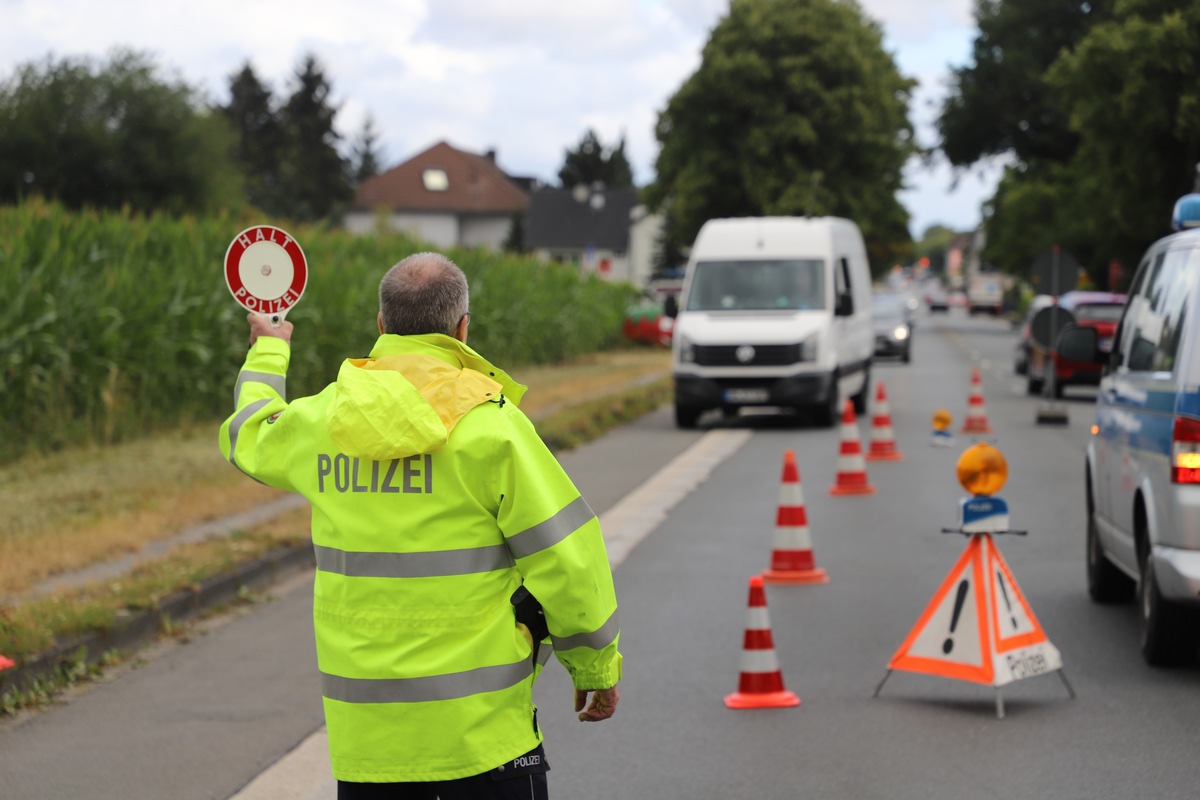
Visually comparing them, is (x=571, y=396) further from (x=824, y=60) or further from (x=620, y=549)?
(x=824, y=60)

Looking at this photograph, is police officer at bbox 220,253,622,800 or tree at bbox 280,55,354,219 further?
tree at bbox 280,55,354,219

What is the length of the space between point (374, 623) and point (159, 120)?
57.2 meters

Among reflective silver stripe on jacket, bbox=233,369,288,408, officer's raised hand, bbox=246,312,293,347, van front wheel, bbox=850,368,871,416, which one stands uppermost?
officer's raised hand, bbox=246,312,293,347

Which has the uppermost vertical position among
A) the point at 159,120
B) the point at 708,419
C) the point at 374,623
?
the point at 159,120

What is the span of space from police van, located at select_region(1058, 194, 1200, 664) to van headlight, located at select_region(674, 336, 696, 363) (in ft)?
41.4

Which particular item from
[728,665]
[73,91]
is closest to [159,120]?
[73,91]

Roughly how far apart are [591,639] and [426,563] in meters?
0.37

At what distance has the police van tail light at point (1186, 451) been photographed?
22.3 feet

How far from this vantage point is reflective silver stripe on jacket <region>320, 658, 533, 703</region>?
337 centimetres

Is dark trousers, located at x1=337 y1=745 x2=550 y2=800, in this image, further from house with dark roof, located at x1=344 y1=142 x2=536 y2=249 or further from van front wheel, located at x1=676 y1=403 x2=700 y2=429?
house with dark roof, located at x1=344 y1=142 x2=536 y2=249

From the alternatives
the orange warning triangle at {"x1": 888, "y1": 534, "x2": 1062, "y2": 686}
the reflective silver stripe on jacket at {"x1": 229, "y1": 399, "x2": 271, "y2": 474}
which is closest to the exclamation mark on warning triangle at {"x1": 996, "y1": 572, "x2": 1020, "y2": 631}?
the orange warning triangle at {"x1": 888, "y1": 534, "x2": 1062, "y2": 686}

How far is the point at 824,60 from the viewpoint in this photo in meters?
62.7

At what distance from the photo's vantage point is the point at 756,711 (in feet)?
22.2

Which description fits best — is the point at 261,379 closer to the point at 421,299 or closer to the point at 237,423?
the point at 237,423
